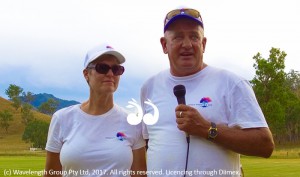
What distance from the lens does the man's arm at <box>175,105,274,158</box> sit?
139 inches

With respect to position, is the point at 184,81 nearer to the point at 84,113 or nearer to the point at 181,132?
the point at 181,132

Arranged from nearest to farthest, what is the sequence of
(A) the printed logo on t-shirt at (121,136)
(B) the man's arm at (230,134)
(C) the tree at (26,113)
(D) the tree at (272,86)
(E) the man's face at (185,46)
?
(B) the man's arm at (230,134), (E) the man's face at (185,46), (A) the printed logo on t-shirt at (121,136), (D) the tree at (272,86), (C) the tree at (26,113)

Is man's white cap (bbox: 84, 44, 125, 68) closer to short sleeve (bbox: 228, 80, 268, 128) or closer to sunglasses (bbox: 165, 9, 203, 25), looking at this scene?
sunglasses (bbox: 165, 9, 203, 25)

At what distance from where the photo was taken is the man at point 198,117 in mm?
3611

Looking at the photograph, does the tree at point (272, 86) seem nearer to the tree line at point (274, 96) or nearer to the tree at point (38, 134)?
the tree line at point (274, 96)

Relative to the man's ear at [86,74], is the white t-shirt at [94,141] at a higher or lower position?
lower

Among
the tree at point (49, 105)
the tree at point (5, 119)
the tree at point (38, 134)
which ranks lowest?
the tree at point (38, 134)

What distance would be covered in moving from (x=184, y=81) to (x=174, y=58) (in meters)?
0.22

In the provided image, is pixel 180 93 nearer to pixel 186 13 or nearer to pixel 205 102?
pixel 205 102

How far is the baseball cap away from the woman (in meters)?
0.72

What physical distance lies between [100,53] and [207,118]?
52.4 inches

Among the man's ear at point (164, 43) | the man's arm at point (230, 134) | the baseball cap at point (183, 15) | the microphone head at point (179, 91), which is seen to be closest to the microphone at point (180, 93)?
the microphone head at point (179, 91)

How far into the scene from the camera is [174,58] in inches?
157

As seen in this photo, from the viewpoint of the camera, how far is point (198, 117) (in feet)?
11.7
